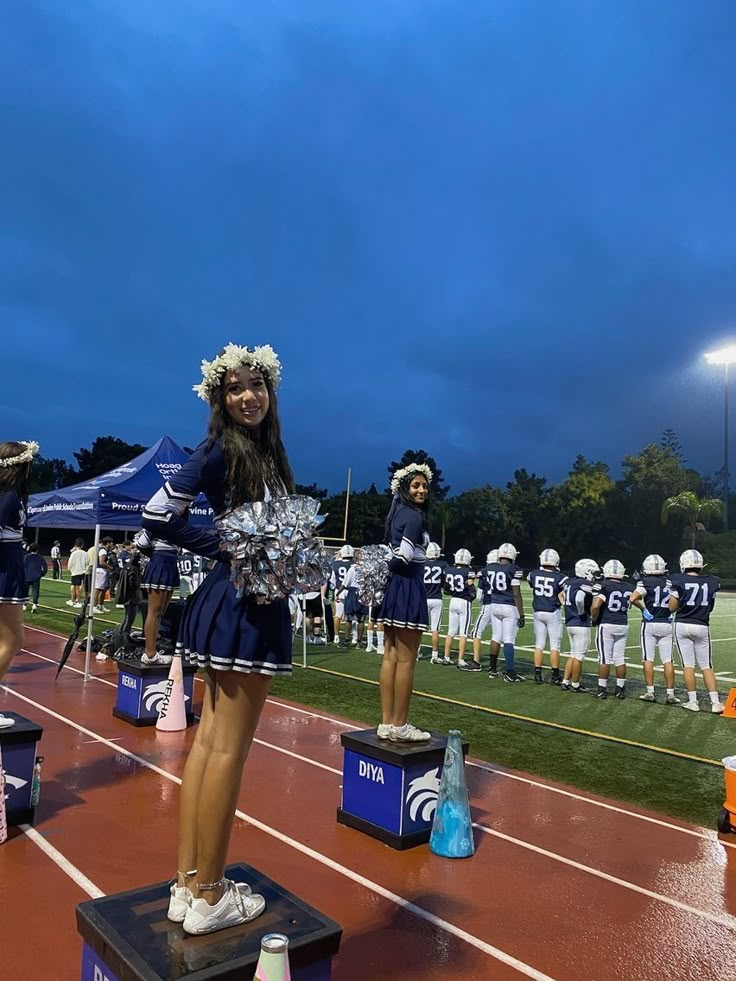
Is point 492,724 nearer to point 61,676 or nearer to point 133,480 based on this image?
point 133,480

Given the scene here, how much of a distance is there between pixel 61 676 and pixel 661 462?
53325 mm

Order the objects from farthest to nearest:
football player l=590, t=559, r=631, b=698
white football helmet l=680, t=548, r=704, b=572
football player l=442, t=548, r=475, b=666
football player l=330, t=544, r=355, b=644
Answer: football player l=330, t=544, r=355, b=644, football player l=442, t=548, r=475, b=666, football player l=590, t=559, r=631, b=698, white football helmet l=680, t=548, r=704, b=572

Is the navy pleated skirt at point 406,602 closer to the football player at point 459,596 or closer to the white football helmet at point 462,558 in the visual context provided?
the football player at point 459,596

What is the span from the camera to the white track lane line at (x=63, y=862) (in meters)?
3.77

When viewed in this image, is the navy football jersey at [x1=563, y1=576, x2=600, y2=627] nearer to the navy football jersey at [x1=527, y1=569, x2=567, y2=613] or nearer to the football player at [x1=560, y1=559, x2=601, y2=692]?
the football player at [x1=560, y1=559, x2=601, y2=692]

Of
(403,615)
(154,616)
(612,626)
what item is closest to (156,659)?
(154,616)

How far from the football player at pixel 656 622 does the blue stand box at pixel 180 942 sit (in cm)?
844

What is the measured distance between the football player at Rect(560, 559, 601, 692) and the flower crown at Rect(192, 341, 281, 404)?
872cm

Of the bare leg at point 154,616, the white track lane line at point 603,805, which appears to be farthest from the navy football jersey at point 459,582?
the white track lane line at point 603,805

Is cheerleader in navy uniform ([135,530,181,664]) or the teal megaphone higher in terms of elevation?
cheerleader in navy uniform ([135,530,181,664])

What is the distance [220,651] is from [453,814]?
268 centimetres

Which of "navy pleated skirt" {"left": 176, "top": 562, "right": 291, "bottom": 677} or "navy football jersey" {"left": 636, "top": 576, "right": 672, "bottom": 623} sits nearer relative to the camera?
"navy pleated skirt" {"left": 176, "top": 562, "right": 291, "bottom": 677}

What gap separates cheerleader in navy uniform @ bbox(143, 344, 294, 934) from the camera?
237 centimetres

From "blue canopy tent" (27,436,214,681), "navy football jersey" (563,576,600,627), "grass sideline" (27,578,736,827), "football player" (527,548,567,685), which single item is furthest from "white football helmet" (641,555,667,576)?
"blue canopy tent" (27,436,214,681)
